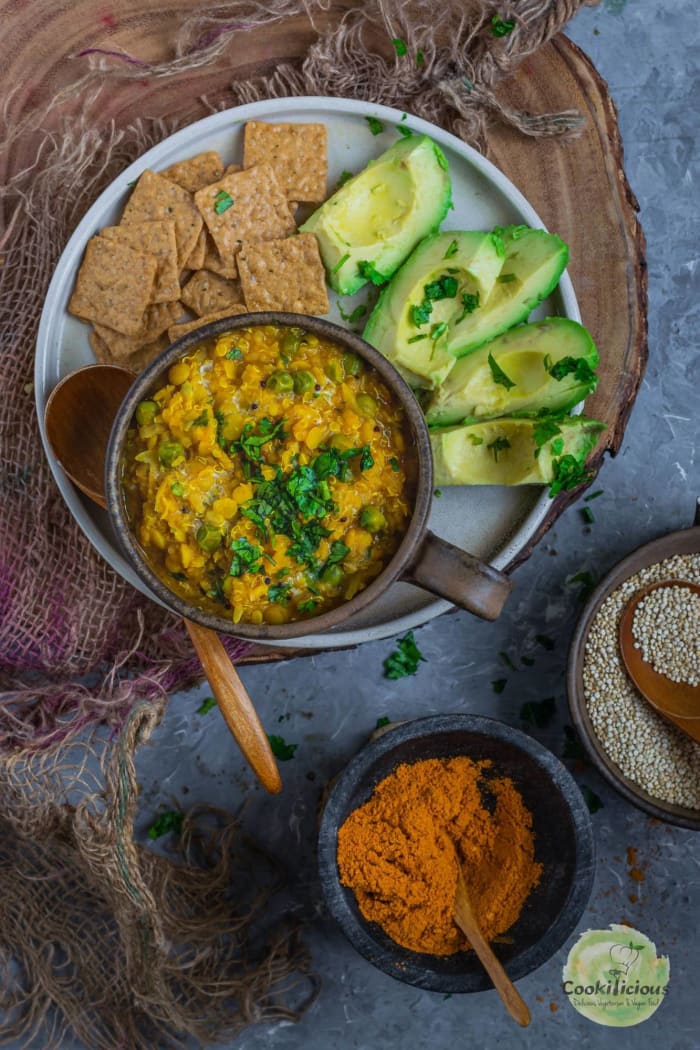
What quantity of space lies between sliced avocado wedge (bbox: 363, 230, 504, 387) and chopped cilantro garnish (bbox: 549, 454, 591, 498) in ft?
0.99

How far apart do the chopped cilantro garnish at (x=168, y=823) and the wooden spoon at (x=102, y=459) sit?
546 millimetres

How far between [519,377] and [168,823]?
143 cm

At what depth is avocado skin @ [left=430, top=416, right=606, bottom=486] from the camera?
202 cm

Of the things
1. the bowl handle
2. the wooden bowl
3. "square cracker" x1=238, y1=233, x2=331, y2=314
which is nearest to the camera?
the bowl handle

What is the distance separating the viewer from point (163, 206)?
2.12m

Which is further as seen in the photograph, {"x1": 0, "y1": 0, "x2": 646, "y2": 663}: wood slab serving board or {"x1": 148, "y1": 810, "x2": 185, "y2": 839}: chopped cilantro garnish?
{"x1": 148, "y1": 810, "x2": 185, "y2": 839}: chopped cilantro garnish

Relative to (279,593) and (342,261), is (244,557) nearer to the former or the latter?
(279,593)

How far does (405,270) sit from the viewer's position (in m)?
2.06

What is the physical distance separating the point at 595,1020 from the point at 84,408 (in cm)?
202

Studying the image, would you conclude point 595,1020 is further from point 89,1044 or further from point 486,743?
point 89,1044

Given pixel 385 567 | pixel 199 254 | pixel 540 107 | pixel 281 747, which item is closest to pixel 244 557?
pixel 385 567

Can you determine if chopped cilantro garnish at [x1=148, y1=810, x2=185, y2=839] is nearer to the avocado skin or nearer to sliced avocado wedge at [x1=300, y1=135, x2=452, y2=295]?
the avocado skin
